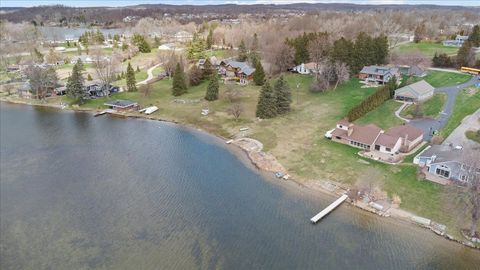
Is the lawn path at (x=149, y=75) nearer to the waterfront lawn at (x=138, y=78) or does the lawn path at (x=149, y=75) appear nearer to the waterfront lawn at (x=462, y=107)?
the waterfront lawn at (x=138, y=78)

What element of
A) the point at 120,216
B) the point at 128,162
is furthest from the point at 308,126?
the point at 120,216

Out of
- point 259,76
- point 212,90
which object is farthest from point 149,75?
point 259,76

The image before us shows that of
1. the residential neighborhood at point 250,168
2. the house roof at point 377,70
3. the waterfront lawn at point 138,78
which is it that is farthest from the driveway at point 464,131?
the waterfront lawn at point 138,78

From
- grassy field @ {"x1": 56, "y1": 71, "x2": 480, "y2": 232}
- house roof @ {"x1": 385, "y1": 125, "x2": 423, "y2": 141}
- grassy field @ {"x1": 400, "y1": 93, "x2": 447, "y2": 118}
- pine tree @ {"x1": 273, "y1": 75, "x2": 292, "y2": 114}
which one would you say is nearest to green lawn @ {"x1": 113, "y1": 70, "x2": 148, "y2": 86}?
grassy field @ {"x1": 56, "y1": 71, "x2": 480, "y2": 232}

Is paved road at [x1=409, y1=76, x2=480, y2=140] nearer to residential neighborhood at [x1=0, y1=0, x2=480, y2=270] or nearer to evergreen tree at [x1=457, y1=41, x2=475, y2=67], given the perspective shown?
residential neighborhood at [x1=0, y1=0, x2=480, y2=270]

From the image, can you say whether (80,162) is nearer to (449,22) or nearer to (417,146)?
(417,146)

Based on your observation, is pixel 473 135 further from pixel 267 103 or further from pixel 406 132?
pixel 267 103
